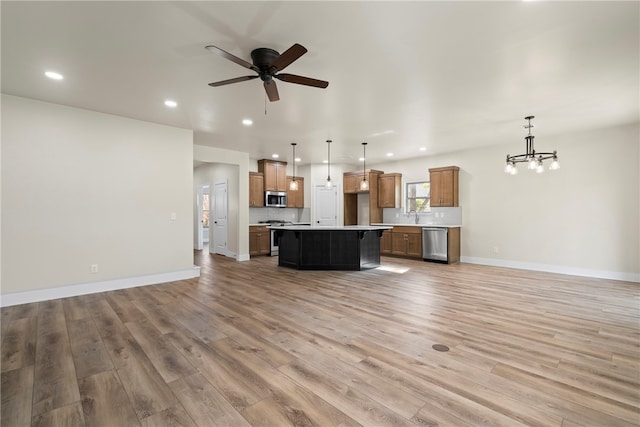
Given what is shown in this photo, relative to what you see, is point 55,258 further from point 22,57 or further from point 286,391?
point 286,391

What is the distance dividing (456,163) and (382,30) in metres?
5.71

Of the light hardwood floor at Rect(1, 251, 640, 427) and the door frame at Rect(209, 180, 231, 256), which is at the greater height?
the door frame at Rect(209, 180, 231, 256)

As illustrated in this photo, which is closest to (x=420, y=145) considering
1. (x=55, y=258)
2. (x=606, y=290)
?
(x=606, y=290)

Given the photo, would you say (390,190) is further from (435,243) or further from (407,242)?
(435,243)

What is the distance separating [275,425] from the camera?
1.66 m

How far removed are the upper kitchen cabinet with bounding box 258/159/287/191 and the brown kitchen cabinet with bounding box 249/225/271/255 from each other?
118cm

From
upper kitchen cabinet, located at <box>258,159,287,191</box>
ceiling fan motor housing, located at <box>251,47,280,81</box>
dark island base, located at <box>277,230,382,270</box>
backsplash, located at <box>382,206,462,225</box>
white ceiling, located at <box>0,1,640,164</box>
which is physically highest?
white ceiling, located at <box>0,1,640,164</box>

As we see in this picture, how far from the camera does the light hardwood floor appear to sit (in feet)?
5.82

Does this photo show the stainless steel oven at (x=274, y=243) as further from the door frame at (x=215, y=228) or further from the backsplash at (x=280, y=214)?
the door frame at (x=215, y=228)

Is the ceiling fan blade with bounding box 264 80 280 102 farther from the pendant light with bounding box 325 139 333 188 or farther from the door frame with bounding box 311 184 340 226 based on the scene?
the door frame with bounding box 311 184 340 226

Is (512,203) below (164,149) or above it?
below

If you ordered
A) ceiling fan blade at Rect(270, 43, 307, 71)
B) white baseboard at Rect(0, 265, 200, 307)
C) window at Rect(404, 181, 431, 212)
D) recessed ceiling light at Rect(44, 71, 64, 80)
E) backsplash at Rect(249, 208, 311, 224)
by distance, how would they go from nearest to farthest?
ceiling fan blade at Rect(270, 43, 307, 71) → recessed ceiling light at Rect(44, 71, 64, 80) → white baseboard at Rect(0, 265, 200, 307) → window at Rect(404, 181, 431, 212) → backsplash at Rect(249, 208, 311, 224)

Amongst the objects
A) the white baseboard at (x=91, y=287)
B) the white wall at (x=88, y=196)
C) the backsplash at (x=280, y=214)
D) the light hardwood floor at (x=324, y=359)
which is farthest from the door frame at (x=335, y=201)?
the light hardwood floor at (x=324, y=359)

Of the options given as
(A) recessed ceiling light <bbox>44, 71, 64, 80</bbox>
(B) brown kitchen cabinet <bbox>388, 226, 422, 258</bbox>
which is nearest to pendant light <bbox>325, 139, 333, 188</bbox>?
(B) brown kitchen cabinet <bbox>388, 226, 422, 258</bbox>
